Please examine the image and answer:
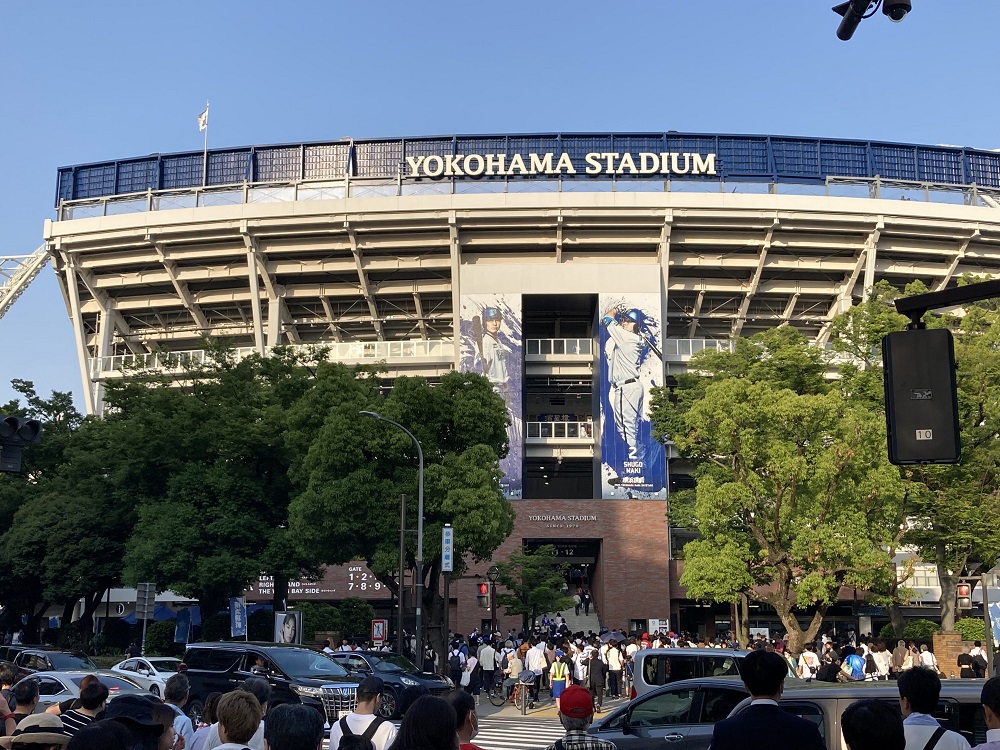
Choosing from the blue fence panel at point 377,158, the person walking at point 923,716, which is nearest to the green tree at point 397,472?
the blue fence panel at point 377,158

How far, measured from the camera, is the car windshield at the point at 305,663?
21.5 m

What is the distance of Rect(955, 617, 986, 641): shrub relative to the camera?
35375 millimetres

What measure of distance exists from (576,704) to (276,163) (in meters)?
56.4

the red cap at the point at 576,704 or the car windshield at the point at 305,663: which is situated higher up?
the red cap at the point at 576,704

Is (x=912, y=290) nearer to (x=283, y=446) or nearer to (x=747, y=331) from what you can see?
(x=283, y=446)

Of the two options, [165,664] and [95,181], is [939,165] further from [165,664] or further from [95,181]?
[165,664]

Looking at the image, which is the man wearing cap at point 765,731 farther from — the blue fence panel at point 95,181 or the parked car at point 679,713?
the blue fence panel at point 95,181

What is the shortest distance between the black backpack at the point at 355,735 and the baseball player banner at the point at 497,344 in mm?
46095

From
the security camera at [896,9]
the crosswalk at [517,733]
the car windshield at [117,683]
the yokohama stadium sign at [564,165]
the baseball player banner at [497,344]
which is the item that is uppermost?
the yokohama stadium sign at [564,165]

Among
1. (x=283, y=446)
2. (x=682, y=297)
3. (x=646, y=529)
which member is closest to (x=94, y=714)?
(x=283, y=446)

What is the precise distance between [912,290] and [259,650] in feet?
79.4

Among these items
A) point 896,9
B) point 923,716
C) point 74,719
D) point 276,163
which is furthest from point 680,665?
point 276,163

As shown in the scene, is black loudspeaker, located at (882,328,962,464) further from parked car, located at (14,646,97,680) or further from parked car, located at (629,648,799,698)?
parked car, located at (14,646,97,680)

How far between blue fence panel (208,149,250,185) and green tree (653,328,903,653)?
35.1 m
